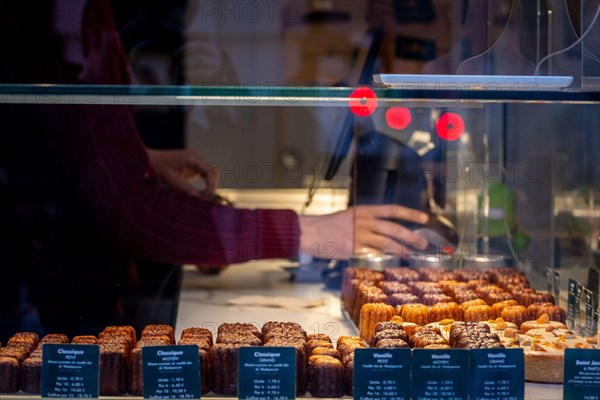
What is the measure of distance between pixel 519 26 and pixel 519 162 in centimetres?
77

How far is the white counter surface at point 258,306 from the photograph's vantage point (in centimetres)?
194

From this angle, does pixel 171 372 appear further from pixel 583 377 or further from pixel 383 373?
pixel 583 377

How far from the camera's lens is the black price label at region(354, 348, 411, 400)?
1.40 metres

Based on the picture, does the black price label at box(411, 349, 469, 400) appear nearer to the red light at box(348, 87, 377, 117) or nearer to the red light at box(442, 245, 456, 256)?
the red light at box(348, 87, 377, 117)

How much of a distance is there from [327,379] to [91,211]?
3.68 ft

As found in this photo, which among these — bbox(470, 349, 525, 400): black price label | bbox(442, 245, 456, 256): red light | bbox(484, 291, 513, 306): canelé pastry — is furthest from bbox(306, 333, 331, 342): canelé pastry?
bbox(442, 245, 456, 256): red light

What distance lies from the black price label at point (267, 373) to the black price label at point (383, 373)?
112mm

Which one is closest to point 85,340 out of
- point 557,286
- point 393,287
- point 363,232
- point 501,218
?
point 393,287

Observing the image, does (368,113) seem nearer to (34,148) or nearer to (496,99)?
(496,99)

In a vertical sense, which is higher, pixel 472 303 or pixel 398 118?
pixel 398 118

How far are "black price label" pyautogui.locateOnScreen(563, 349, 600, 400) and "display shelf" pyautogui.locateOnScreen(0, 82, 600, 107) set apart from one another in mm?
560

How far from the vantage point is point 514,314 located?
1900 mm

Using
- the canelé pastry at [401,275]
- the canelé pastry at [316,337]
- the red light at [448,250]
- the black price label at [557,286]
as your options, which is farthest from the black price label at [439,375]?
the red light at [448,250]

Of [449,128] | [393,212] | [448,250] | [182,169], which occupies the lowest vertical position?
[448,250]
